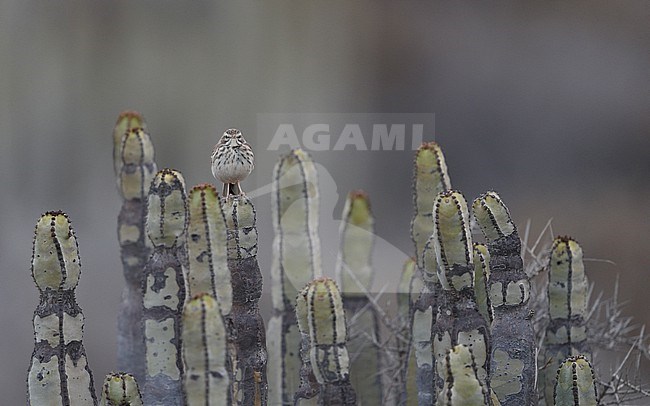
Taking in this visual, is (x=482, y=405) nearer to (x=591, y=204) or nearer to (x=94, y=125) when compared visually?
(x=591, y=204)

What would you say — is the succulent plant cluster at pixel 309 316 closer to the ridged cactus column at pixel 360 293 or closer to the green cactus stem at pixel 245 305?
the green cactus stem at pixel 245 305

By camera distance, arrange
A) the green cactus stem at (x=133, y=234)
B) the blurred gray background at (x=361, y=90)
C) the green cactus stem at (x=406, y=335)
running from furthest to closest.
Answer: the blurred gray background at (x=361, y=90) → the green cactus stem at (x=133, y=234) → the green cactus stem at (x=406, y=335)

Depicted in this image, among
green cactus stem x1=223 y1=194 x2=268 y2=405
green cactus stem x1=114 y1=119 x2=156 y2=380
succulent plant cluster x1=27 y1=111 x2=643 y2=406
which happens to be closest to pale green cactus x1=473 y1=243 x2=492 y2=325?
succulent plant cluster x1=27 y1=111 x2=643 y2=406

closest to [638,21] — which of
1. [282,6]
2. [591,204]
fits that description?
[591,204]

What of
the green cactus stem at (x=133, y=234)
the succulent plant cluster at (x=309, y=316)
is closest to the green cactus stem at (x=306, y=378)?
the succulent plant cluster at (x=309, y=316)

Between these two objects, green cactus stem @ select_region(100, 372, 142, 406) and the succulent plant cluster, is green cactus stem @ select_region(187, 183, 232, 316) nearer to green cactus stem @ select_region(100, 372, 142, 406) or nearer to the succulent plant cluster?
the succulent plant cluster
